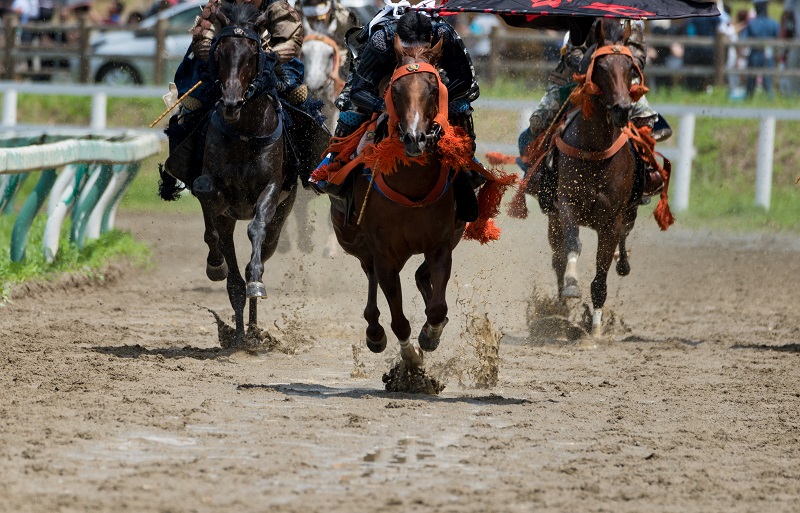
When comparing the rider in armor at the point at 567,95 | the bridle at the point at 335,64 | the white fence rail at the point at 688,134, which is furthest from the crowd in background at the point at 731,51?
the rider in armor at the point at 567,95

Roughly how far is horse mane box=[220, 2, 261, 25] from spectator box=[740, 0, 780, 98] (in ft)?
51.3

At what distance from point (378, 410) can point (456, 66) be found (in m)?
2.11

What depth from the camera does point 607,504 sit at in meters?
5.36

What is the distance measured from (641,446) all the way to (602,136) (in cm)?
411

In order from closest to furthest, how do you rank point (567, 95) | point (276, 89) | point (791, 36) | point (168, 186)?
point (276, 89) → point (168, 186) → point (567, 95) → point (791, 36)

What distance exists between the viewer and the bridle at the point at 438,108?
738 centimetres

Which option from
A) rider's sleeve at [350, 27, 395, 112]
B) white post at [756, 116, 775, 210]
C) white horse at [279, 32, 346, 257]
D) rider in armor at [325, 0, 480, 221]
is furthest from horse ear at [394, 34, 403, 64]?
white post at [756, 116, 775, 210]

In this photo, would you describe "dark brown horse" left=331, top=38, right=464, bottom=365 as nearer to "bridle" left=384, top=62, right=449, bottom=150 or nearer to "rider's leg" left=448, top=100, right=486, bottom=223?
"bridle" left=384, top=62, right=449, bottom=150

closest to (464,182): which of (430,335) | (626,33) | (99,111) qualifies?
(430,335)

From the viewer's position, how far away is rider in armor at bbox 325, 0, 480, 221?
7.99 m

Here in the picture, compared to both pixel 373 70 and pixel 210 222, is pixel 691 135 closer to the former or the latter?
pixel 210 222

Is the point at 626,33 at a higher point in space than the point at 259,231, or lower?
higher

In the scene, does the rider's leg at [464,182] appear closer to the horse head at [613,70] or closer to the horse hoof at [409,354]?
the horse hoof at [409,354]

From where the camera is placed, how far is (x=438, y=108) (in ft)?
24.8
